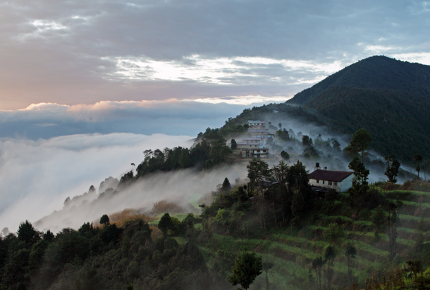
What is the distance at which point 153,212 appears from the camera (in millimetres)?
46938

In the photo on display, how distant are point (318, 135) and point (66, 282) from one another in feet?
276

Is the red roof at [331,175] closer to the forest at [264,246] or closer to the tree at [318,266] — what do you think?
the forest at [264,246]

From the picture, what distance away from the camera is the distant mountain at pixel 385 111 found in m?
85.7

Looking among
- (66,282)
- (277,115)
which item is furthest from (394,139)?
(66,282)

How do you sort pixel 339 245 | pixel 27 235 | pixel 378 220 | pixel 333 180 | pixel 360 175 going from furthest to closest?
pixel 27 235 → pixel 333 180 → pixel 360 175 → pixel 339 245 → pixel 378 220

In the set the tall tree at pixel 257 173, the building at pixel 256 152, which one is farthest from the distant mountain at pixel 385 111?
the tall tree at pixel 257 173

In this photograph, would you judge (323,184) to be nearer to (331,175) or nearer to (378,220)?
(331,175)

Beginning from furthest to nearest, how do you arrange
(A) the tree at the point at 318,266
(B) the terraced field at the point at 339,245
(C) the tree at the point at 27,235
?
1. (C) the tree at the point at 27,235
2. (B) the terraced field at the point at 339,245
3. (A) the tree at the point at 318,266

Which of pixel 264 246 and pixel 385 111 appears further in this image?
pixel 385 111

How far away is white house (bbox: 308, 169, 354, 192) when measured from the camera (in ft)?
92.4

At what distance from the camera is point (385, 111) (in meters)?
108

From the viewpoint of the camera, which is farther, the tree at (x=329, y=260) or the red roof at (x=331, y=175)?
the red roof at (x=331, y=175)

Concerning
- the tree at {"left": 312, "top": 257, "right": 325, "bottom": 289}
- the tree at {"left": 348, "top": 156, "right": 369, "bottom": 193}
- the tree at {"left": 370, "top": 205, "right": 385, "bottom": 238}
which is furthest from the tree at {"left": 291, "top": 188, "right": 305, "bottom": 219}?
the tree at {"left": 312, "top": 257, "right": 325, "bottom": 289}

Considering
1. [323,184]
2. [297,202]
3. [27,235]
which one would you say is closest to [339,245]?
[297,202]
